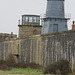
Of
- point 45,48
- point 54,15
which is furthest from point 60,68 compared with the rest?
point 54,15

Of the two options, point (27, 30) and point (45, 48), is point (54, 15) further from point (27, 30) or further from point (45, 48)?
point (45, 48)

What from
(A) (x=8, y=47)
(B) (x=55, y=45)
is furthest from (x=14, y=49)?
(B) (x=55, y=45)

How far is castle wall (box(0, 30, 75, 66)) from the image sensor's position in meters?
23.4

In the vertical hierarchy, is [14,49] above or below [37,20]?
below

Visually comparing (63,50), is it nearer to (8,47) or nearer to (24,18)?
(8,47)

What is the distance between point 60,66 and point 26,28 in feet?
77.8

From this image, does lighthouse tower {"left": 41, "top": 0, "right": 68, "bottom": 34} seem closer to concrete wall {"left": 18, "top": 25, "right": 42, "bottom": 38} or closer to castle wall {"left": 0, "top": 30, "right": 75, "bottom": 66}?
concrete wall {"left": 18, "top": 25, "right": 42, "bottom": 38}

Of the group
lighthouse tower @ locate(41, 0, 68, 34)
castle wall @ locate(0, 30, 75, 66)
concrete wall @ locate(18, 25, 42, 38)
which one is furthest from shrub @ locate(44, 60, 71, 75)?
concrete wall @ locate(18, 25, 42, 38)

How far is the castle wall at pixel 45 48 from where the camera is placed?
23378 millimetres

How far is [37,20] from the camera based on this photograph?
1841 inches

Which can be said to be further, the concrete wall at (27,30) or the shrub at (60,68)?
the concrete wall at (27,30)

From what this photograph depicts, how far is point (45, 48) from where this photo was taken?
2734cm

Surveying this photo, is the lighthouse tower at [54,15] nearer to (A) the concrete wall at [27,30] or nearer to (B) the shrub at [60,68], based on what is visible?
(A) the concrete wall at [27,30]

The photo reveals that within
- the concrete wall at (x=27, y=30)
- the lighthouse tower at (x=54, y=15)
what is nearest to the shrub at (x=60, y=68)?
the lighthouse tower at (x=54, y=15)
